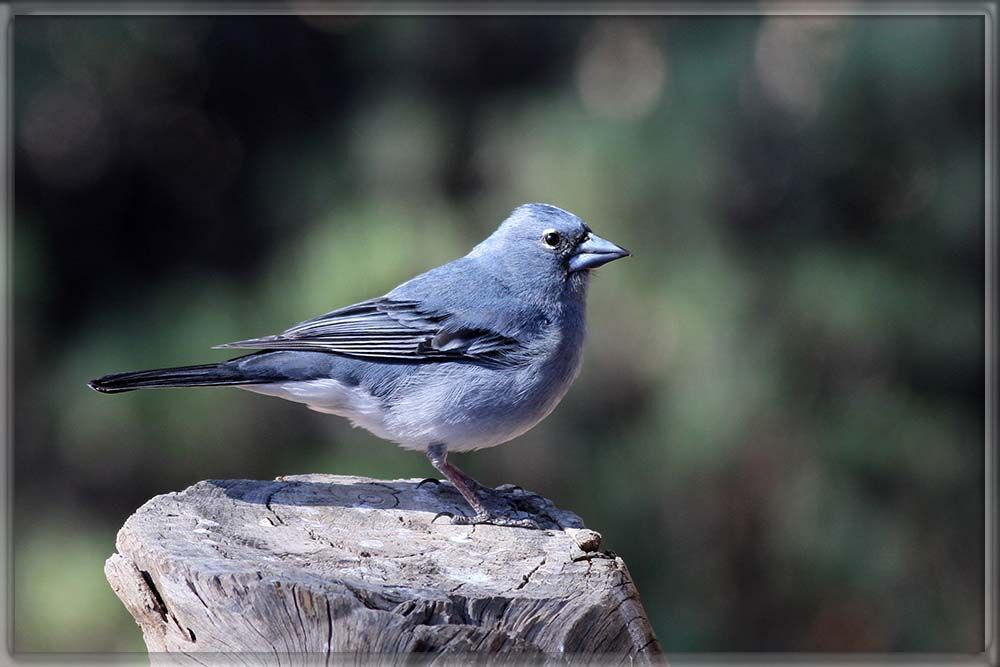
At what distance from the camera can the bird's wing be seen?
13.6ft

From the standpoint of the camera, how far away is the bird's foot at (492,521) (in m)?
3.67

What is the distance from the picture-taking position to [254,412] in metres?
6.63

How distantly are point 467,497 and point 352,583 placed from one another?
1137 millimetres

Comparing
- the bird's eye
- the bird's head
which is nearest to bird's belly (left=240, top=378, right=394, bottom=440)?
the bird's head

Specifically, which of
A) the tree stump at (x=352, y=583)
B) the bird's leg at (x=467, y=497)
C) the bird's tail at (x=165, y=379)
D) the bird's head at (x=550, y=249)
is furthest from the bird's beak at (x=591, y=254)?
the bird's tail at (x=165, y=379)

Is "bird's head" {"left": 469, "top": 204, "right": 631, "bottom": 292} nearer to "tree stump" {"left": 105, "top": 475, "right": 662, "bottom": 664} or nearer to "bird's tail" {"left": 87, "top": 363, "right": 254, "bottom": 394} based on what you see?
"tree stump" {"left": 105, "top": 475, "right": 662, "bottom": 664}

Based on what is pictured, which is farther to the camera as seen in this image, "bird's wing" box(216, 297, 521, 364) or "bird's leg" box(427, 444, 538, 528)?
"bird's wing" box(216, 297, 521, 364)

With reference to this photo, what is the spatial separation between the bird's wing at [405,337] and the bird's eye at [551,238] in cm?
47

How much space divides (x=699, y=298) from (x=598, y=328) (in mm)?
612

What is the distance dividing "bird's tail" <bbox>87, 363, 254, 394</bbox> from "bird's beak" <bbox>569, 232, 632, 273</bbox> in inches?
56.7

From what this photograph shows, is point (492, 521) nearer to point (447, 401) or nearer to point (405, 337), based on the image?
point (447, 401)

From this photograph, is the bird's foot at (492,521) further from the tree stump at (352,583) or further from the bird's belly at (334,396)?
the bird's belly at (334,396)

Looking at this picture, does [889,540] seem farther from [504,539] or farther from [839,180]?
[504,539]

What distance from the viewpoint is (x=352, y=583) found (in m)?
2.83
